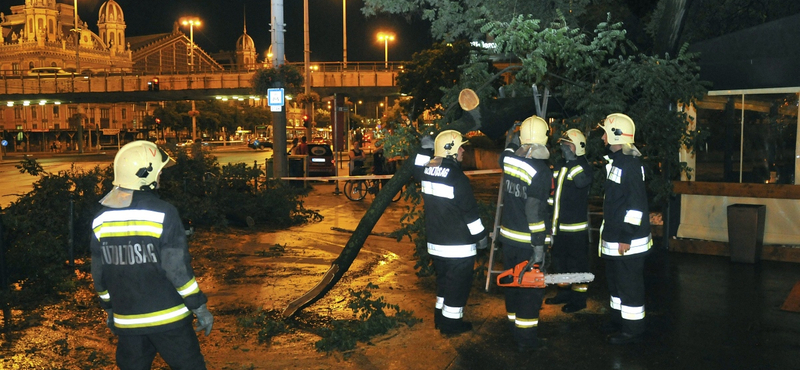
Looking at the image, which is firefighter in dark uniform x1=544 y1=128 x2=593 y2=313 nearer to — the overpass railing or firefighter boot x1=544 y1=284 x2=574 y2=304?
firefighter boot x1=544 y1=284 x2=574 y2=304

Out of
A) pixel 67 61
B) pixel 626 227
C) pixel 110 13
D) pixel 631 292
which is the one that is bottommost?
pixel 631 292

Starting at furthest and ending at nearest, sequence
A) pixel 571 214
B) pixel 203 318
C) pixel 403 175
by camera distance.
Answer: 1. pixel 403 175
2. pixel 571 214
3. pixel 203 318

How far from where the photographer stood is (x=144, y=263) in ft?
13.8

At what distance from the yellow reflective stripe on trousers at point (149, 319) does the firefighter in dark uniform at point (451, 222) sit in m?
2.73

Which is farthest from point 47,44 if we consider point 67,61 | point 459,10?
point 459,10

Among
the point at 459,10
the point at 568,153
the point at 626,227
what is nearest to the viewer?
the point at 626,227

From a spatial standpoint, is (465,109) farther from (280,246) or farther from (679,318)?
(280,246)

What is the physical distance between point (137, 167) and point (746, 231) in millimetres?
8294

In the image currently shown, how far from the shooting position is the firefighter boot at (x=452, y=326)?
649 centimetres

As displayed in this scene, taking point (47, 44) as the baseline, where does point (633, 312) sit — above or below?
below

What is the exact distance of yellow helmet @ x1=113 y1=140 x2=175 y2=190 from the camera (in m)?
4.25

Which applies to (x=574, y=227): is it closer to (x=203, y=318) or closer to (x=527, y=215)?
(x=527, y=215)

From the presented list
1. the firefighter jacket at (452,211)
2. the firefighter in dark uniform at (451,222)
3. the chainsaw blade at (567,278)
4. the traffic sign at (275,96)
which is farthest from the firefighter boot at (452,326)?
the traffic sign at (275,96)

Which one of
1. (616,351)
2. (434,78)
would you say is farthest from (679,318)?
(434,78)
